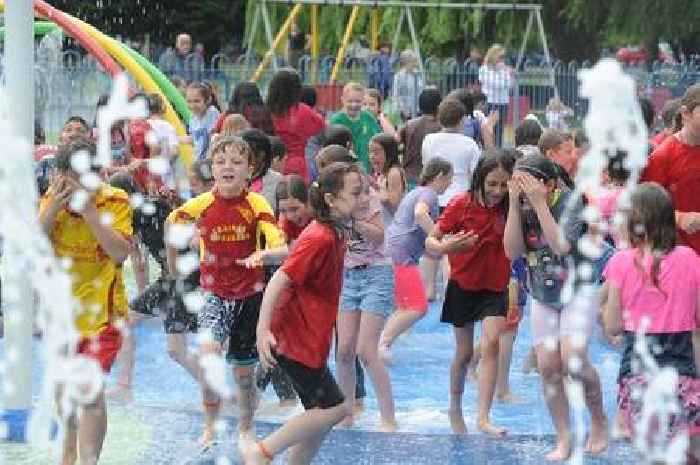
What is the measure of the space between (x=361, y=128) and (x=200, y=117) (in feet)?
4.41

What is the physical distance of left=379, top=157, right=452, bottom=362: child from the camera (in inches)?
393

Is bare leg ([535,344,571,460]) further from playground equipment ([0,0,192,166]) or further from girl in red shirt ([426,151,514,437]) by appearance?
playground equipment ([0,0,192,166])

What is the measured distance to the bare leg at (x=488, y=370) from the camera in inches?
331

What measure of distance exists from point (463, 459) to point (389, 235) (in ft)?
8.04

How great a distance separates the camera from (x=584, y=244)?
25.7 ft

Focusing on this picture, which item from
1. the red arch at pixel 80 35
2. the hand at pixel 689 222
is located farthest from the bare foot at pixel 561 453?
the red arch at pixel 80 35

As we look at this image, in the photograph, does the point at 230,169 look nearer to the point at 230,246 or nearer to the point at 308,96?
the point at 230,246

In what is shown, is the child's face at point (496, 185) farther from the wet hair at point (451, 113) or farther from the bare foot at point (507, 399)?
the wet hair at point (451, 113)

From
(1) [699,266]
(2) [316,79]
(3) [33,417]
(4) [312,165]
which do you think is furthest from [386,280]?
(2) [316,79]

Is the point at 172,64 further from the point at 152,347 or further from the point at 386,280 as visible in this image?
the point at 386,280

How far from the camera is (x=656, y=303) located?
6.52m

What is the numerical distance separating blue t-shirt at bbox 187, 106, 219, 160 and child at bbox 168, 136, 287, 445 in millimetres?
4815

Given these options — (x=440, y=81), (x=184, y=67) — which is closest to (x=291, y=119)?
(x=184, y=67)

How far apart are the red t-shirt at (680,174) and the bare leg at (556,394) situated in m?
0.82
